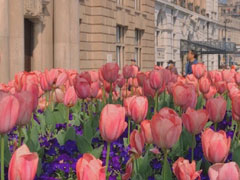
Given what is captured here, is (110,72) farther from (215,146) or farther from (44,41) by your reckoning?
(44,41)

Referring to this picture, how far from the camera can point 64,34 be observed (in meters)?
20.2

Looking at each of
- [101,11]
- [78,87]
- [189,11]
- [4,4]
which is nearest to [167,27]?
[189,11]

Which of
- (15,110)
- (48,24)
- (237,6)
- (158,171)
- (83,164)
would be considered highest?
(237,6)

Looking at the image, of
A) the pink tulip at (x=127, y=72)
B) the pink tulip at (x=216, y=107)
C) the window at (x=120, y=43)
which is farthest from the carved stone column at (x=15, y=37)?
the pink tulip at (x=216, y=107)

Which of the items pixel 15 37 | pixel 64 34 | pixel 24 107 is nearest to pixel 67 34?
pixel 64 34

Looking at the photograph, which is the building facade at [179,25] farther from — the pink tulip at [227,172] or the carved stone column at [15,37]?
the pink tulip at [227,172]

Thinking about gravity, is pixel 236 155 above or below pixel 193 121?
below

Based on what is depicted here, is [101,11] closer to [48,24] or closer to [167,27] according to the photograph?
[48,24]

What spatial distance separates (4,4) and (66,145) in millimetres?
13699

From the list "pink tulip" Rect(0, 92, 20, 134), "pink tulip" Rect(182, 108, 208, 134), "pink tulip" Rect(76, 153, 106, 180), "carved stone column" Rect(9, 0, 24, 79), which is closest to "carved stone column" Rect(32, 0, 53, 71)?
"carved stone column" Rect(9, 0, 24, 79)

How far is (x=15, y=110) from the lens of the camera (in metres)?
2.05

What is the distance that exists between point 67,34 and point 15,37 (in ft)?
12.0

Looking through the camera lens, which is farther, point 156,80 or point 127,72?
point 127,72

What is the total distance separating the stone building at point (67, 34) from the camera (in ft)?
55.0
